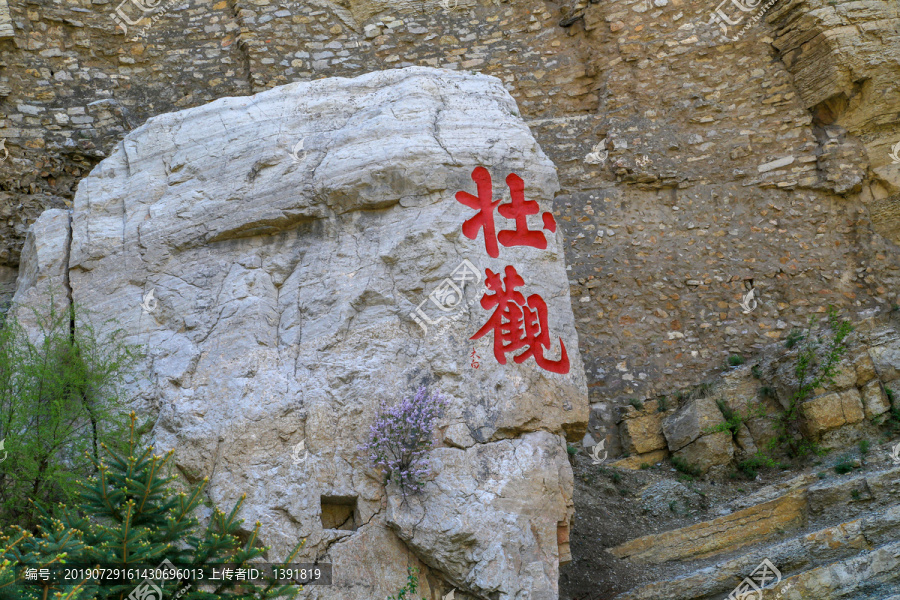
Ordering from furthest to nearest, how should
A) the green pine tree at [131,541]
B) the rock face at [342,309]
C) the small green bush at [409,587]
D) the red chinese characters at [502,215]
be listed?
the red chinese characters at [502,215]
the rock face at [342,309]
the small green bush at [409,587]
the green pine tree at [131,541]

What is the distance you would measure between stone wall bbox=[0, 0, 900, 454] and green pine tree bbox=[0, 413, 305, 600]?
4.55m

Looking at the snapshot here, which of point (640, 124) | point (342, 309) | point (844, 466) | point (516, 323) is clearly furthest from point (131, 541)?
point (640, 124)

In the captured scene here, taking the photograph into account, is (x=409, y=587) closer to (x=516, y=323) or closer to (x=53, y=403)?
(x=516, y=323)

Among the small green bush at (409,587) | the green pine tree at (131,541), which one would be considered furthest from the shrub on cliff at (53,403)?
the small green bush at (409,587)

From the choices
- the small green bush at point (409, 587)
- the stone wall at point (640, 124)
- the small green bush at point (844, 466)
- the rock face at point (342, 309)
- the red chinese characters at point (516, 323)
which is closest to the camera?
the small green bush at point (409, 587)

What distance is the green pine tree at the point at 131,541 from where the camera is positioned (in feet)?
10.9

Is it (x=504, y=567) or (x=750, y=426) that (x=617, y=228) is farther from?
(x=504, y=567)

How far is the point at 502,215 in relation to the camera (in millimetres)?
5180

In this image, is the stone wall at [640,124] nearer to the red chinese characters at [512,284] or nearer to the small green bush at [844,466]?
the small green bush at [844,466]

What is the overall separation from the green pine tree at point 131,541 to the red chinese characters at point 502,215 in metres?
2.25

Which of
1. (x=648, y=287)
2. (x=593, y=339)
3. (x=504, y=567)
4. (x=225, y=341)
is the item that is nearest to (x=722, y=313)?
(x=648, y=287)

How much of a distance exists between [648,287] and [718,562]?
3.47 m

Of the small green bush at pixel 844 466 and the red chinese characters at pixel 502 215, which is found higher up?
the red chinese characters at pixel 502 215

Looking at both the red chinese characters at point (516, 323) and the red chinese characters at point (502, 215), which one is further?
the red chinese characters at point (502, 215)
